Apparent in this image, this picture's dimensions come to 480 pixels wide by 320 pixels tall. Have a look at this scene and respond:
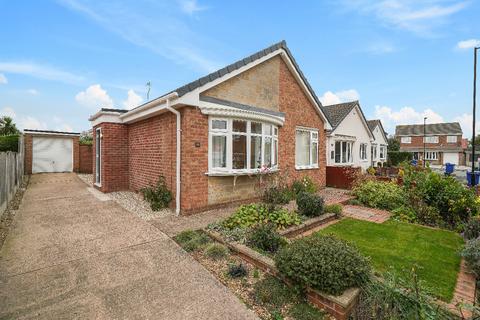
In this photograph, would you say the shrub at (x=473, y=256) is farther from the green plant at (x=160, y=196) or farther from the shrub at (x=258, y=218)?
the green plant at (x=160, y=196)

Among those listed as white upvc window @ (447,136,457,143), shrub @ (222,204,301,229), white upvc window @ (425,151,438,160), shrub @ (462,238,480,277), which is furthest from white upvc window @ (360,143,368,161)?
white upvc window @ (447,136,457,143)

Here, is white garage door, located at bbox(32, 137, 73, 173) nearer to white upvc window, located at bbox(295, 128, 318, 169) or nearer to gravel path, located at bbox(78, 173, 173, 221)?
gravel path, located at bbox(78, 173, 173, 221)

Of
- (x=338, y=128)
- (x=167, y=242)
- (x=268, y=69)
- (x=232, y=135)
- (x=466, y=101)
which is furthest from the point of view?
(x=338, y=128)

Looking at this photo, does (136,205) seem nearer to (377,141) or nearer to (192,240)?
(192,240)

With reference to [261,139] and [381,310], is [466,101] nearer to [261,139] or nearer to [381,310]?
[261,139]

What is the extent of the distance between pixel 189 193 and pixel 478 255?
6329mm

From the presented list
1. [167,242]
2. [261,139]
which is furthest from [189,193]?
[261,139]

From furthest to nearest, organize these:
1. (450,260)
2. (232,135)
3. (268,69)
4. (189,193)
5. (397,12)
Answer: (268,69) < (397,12) < (232,135) < (189,193) < (450,260)

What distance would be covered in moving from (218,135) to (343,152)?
14.5 m

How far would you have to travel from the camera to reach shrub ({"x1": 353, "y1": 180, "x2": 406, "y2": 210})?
29.3 feet

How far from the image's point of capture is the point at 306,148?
12.3 meters

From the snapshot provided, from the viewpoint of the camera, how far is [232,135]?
7.94 meters

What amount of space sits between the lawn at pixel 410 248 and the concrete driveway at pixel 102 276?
9.81 feet

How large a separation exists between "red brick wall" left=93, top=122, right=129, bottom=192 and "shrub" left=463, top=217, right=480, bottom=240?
38.3ft
